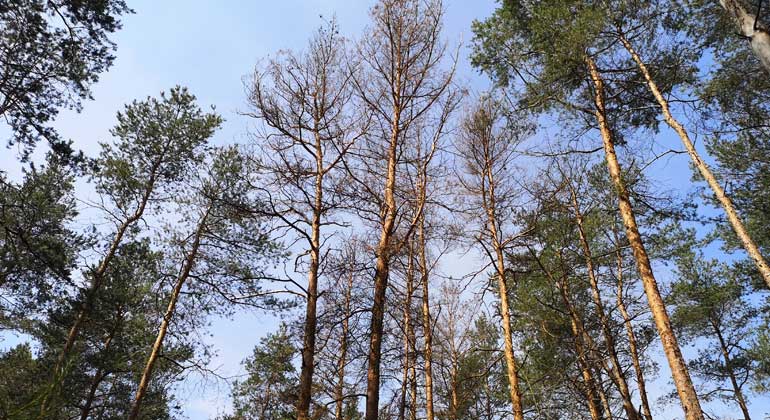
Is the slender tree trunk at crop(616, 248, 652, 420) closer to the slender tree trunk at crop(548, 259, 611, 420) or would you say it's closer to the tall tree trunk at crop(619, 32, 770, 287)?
the slender tree trunk at crop(548, 259, 611, 420)

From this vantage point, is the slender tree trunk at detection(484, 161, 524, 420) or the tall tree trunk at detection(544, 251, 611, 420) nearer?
the tall tree trunk at detection(544, 251, 611, 420)

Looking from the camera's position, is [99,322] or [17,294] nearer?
[17,294]

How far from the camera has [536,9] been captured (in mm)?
8406

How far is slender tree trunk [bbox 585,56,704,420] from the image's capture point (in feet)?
17.6

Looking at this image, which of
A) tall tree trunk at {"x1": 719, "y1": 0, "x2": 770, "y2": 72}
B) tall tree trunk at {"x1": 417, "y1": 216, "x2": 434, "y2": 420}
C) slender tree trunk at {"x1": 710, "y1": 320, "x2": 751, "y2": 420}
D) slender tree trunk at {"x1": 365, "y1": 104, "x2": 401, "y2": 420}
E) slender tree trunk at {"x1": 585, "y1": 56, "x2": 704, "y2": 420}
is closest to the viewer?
tall tree trunk at {"x1": 719, "y1": 0, "x2": 770, "y2": 72}

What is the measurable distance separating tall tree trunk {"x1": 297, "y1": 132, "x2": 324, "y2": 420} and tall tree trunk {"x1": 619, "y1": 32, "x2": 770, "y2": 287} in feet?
19.1

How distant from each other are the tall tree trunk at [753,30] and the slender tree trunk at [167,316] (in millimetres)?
11240

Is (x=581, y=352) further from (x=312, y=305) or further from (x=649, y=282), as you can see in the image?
(x=312, y=305)

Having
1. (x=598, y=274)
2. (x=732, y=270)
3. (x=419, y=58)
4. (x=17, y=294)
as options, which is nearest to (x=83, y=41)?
(x=419, y=58)

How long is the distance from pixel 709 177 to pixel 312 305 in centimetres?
618

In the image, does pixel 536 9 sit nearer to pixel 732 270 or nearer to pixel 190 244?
pixel 190 244

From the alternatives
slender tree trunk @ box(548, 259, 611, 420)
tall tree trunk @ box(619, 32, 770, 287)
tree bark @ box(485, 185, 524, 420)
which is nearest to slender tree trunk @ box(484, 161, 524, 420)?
tree bark @ box(485, 185, 524, 420)

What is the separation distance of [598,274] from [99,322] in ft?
49.3

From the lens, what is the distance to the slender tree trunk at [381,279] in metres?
4.91
